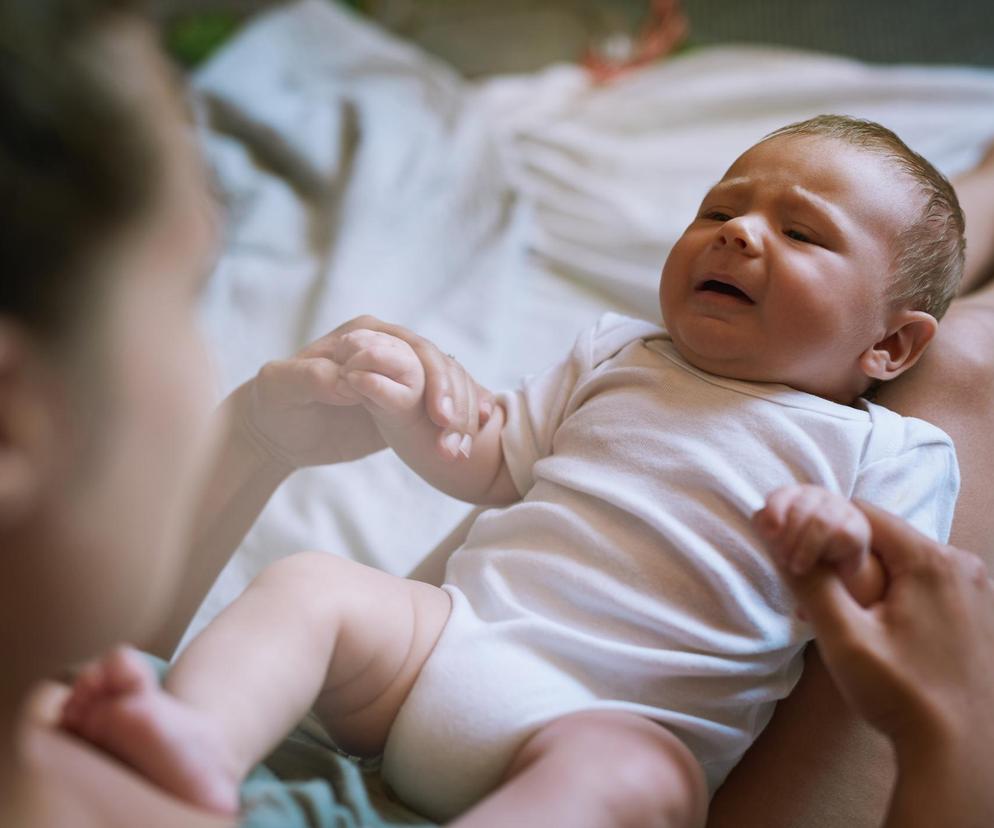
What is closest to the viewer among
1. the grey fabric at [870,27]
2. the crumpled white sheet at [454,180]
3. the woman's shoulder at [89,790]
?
the woman's shoulder at [89,790]

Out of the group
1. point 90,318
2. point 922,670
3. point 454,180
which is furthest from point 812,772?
point 454,180

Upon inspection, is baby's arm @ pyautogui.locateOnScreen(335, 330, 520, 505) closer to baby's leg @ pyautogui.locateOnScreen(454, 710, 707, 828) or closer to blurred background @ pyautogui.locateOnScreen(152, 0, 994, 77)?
baby's leg @ pyautogui.locateOnScreen(454, 710, 707, 828)

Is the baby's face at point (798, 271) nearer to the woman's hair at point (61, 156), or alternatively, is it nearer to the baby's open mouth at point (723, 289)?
the baby's open mouth at point (723, 289)

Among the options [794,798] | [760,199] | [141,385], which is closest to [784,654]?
[794,798]

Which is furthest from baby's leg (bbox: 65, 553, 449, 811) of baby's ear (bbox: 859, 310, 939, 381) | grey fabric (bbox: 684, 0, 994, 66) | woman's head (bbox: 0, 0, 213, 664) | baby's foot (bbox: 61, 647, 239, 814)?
grey fabric (bbox: 684, 0, 994, 66)

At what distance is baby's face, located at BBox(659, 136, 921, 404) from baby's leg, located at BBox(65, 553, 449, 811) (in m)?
0.27

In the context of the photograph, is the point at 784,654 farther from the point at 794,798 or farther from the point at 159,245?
the point at 159,245

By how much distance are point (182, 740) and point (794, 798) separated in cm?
41

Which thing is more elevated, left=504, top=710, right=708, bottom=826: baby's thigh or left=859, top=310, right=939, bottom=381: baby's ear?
left=859, top=310, right=939, bottom=381: baby's ear

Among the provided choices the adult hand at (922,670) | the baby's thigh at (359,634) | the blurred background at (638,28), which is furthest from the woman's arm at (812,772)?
the blurred background at (638,28)

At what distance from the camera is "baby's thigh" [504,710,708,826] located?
51 cm

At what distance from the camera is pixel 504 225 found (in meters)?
1.32

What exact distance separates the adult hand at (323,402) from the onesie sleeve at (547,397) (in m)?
0.04

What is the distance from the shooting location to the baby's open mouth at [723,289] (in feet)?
2.32
